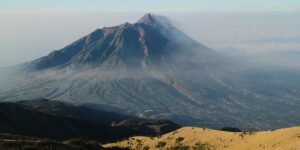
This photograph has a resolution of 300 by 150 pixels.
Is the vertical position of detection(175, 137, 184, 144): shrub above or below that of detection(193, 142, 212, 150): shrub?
above

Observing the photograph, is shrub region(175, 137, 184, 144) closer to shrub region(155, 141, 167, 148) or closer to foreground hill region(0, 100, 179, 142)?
shrub region(155, 141, 167, 148)

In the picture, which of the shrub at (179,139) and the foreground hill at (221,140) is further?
the shrub at (179,139)

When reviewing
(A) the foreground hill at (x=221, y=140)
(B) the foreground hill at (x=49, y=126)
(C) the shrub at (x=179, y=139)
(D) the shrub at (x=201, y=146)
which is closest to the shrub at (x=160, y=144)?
(A) the foreground hill at (x=221, y=140)

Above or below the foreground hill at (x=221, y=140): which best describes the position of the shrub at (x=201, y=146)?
below

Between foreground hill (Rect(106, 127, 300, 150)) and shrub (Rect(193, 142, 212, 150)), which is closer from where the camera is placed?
foreground hill (Rect(106, 127, 300, 150))

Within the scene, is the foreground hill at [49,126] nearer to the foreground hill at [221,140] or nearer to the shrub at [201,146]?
the foreground hill at [221,140]

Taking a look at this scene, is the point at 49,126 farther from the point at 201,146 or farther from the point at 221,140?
the point at 221,140

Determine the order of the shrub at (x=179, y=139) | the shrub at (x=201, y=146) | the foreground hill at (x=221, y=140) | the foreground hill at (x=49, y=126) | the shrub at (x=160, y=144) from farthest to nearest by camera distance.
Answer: the foreground hill at (x=49, y=126) → the shrub at (x=179, y=139) → the shrub at (x=160, y=144) → the shrub at (x=201, y=146) → the foreground hill at (x=221, y=140)

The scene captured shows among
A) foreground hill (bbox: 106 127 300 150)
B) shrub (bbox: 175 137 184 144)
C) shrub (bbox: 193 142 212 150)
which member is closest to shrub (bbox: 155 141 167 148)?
foreground hill (bbox: 106 127 300 150)

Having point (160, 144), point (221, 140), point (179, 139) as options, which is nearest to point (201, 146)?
point (221, 140)
